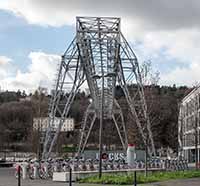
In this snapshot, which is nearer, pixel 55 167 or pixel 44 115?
pixel 55 167

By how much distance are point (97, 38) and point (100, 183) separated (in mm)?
18876

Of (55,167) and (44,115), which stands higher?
(44,115)

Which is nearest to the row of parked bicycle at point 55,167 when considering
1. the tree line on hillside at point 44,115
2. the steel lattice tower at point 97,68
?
the steel lattice tower at point 97,68

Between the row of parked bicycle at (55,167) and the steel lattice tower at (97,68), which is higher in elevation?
the steel lattice tower at (97,68)

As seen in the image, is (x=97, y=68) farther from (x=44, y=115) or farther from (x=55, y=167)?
(x=44, y=115)

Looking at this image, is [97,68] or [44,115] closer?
[97,68]

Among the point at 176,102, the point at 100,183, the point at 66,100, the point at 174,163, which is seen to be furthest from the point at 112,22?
the point at 176,102

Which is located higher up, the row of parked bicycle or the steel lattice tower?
the steel lattice tower

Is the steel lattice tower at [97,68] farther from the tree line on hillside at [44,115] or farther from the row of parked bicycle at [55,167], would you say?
the tree line on hillside at [44,115]

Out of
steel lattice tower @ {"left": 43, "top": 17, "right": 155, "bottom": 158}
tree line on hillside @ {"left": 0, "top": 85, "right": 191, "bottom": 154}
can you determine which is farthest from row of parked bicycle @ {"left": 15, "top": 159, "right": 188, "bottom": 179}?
tree line on hillside @ {"left": 0, "top": 85, "right": 191, "bottom": 154}

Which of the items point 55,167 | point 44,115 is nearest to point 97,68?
point 55,167

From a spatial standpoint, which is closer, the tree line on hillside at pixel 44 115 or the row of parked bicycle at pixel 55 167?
the row of parked bicycle at pixel 55 167

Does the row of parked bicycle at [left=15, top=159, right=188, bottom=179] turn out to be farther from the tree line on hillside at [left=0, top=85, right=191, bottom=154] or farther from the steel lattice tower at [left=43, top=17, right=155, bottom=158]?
the tree line on hillside at [left=0, top=85, right=191, bottom=154]

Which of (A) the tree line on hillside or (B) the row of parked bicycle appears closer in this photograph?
(B) the row of parked bicycle
